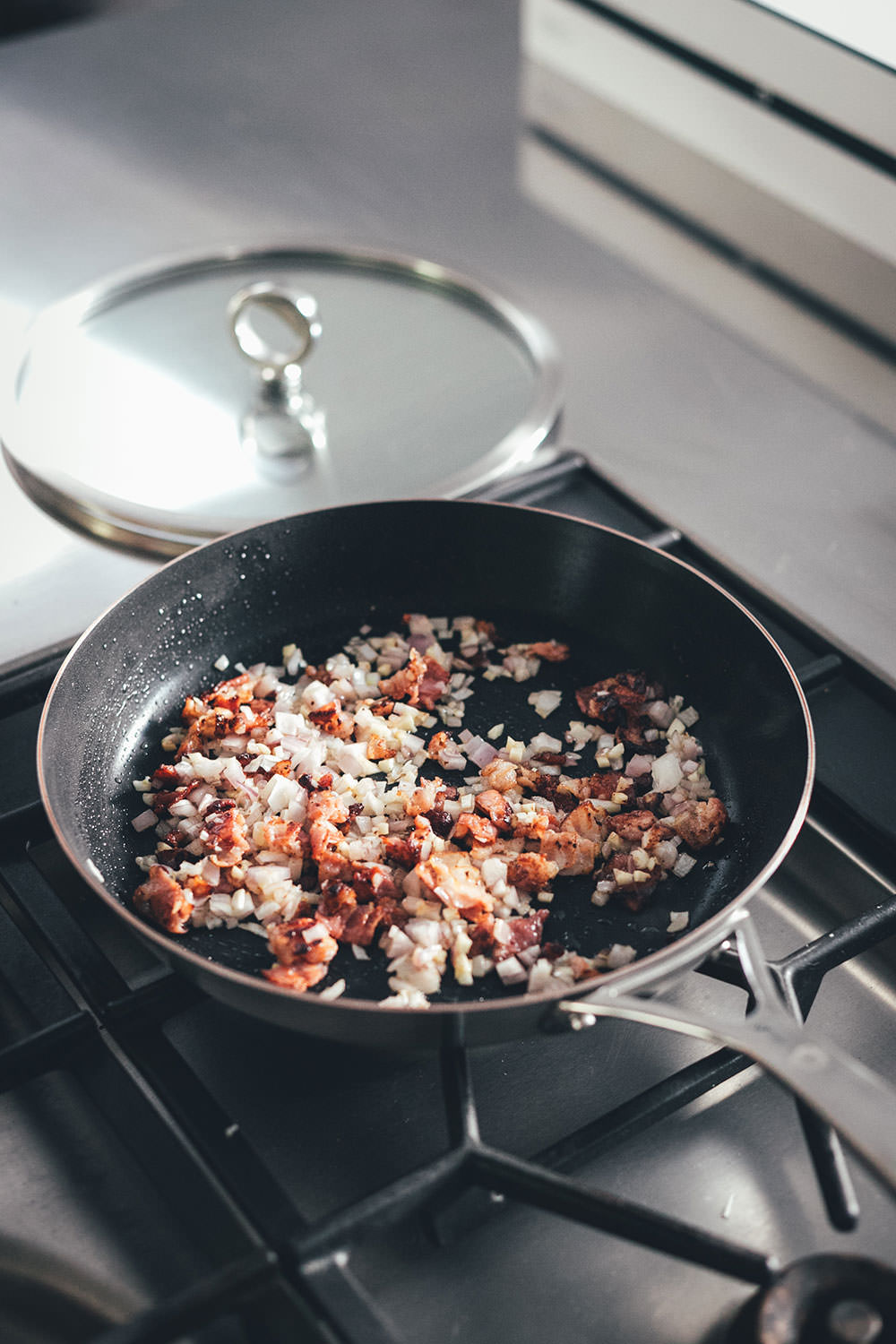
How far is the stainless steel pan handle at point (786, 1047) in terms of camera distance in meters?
0.52

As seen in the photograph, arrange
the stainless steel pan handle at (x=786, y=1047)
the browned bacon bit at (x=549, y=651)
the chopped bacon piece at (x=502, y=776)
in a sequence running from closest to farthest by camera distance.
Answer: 1. the stainless steel pan handle at (x=786, y=1047)
2. the chopped bacon piece at (x=502, y=776)
3. the browned bacon bit at (x=549, y=651)

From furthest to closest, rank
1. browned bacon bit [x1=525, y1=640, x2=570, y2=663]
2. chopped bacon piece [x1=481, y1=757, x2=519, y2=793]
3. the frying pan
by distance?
1. browned bacon bit [x1=525, y1=640, x2=570, y2=663]
2. chopped bacon piece [x1=481, y1=757, x2=519, y2=793]
3. the frying pan

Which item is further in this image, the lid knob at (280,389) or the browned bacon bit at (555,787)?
the lid knob at (280,389)

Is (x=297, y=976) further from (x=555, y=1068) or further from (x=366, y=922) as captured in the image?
(x=555, y=1068)

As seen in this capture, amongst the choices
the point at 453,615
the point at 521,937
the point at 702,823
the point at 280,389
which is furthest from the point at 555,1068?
the point at 280,389

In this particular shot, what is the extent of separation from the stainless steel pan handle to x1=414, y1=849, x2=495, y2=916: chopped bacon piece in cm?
13

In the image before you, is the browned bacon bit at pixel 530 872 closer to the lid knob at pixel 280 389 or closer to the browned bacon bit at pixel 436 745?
the browned bacon bit at pixel 436 745

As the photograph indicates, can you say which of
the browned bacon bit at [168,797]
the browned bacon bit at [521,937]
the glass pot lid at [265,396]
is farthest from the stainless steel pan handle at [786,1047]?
the glass pot lid at [265,396]

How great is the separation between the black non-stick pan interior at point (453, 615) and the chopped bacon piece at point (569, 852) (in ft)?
0.05

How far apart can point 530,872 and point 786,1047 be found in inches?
9.5

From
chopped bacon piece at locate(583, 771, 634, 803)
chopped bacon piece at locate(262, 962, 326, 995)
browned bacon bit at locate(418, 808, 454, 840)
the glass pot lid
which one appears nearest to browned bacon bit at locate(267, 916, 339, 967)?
chopped bacon piece at locate(262, 962, 326, 995)

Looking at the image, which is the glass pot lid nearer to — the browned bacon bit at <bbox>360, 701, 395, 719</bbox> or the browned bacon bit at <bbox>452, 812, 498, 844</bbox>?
the browned bacon bit at <bbox>360, 701, 395, 719</bbox>

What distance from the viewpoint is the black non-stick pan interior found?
774 millimetres

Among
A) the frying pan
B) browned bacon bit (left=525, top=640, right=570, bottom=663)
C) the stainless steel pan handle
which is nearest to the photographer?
the stainless steel pan handle
